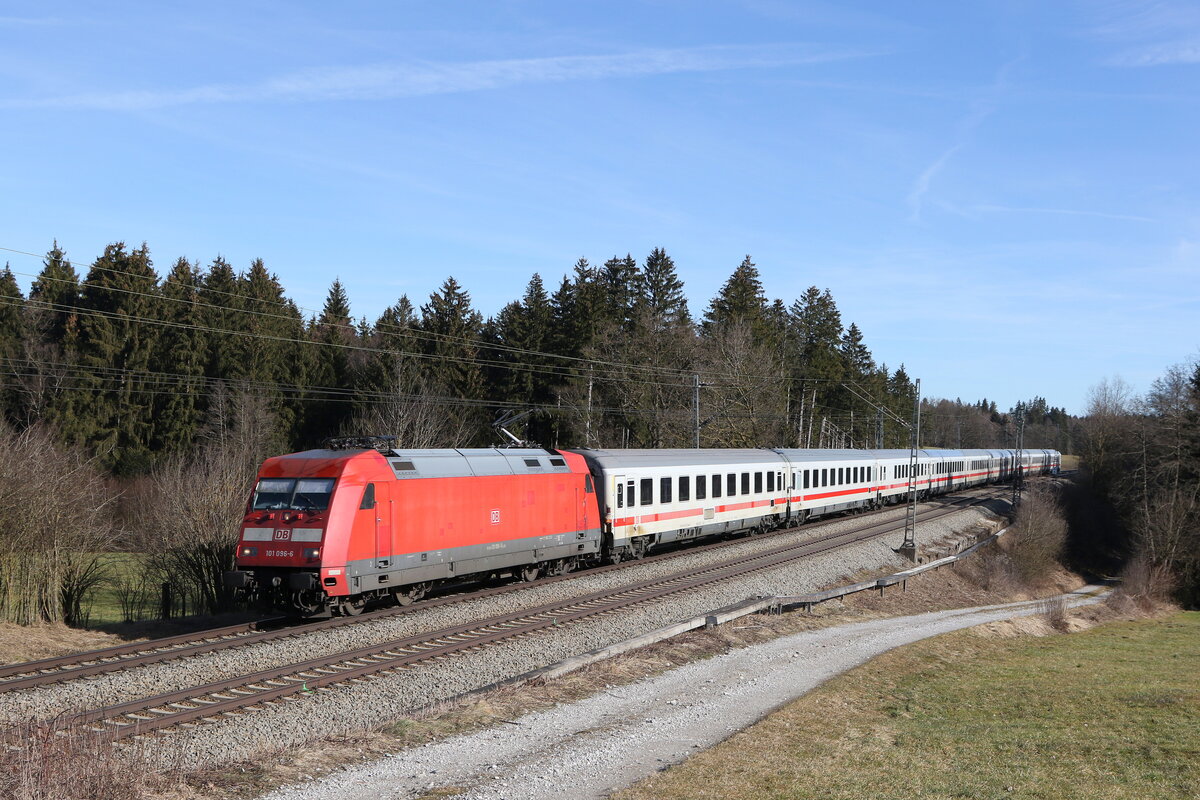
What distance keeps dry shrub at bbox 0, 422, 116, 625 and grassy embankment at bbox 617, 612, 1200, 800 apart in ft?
44.6

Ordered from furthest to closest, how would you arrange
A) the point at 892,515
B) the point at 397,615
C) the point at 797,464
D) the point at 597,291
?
the point at 597,291 < the point at 892,515 < the point at 797,464 < the point at 397,615

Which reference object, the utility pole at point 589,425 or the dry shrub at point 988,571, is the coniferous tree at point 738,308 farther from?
the dry shrub at point 988,571

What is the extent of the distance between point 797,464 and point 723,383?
19.3 m

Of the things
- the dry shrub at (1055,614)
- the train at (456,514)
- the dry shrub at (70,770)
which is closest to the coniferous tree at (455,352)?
the train at (456,514)

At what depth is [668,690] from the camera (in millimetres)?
13438

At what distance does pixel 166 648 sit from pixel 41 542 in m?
4.69

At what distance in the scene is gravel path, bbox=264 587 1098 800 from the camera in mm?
9016

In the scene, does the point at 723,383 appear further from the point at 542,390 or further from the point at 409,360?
the point at 409,360

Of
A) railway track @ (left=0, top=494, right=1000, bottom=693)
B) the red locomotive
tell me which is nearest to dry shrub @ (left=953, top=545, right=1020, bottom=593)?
the red locomotive

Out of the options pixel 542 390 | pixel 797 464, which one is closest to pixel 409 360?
pixel 542 390

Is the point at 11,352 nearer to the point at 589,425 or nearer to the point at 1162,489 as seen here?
the point at 589,425

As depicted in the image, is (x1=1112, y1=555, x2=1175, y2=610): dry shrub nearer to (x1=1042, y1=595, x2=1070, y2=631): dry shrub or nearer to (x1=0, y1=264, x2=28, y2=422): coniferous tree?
(x1=1042, y1=595, x2=1070, y2=631): dry shrub

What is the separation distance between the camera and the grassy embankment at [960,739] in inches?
377

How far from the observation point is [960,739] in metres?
12.1
